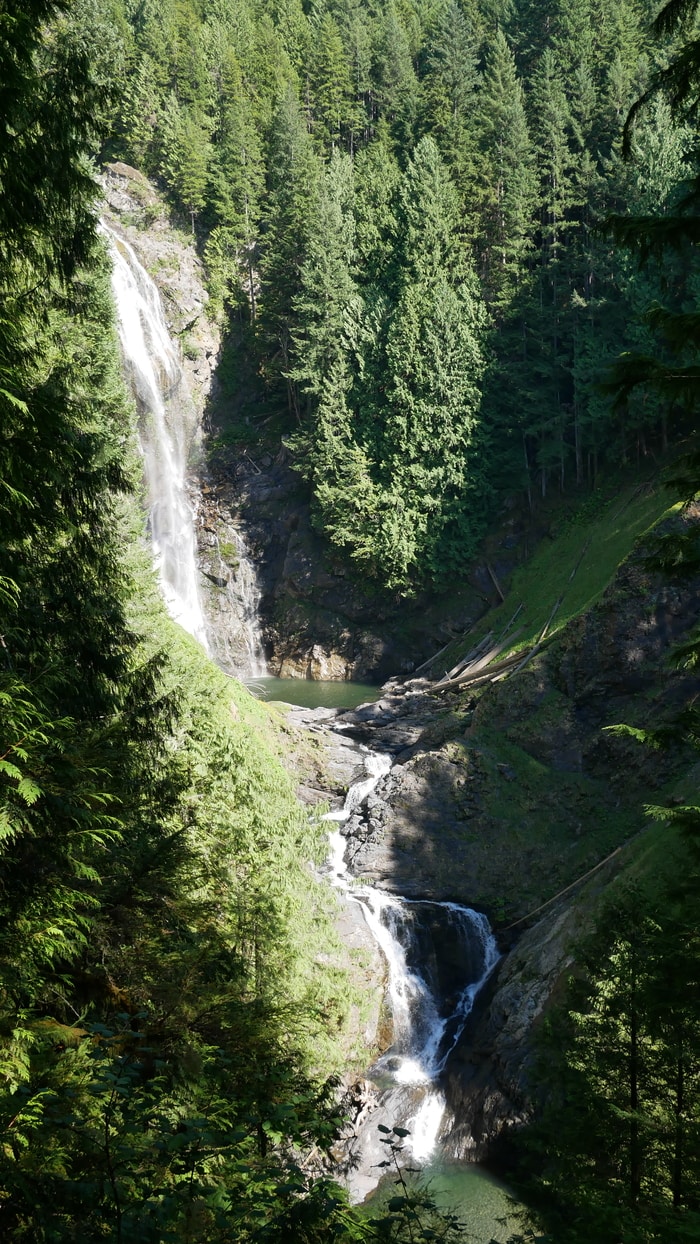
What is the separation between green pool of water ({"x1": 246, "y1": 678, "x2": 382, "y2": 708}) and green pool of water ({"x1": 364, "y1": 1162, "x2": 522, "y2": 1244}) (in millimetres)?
20087

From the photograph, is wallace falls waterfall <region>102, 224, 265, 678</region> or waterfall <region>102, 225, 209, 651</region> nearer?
A: waterfall <region>102, 225, 209, 651</region>

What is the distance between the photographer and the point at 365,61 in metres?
55.7

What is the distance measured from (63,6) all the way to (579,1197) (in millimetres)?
10596

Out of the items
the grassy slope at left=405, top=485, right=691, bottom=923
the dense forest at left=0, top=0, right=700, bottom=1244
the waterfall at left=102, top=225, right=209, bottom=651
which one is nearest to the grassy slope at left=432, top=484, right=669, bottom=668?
the grassy slope at left=405, top=485, right=691, bottom=923

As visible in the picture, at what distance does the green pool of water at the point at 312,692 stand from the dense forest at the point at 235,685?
503 cm

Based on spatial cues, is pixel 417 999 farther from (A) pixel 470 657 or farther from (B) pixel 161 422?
(B) pixel 161 422

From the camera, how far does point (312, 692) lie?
3650 cm

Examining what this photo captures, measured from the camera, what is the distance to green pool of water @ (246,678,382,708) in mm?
34594

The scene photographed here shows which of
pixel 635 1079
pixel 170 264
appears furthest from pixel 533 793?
pixel 170 264

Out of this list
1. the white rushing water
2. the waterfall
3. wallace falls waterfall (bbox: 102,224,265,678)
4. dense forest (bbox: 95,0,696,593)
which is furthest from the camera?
wallace falls waterfall (bbox: 102,224,265,678)

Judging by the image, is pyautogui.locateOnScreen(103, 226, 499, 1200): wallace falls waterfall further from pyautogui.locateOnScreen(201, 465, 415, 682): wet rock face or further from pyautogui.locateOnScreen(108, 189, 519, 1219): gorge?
pyautogui.locateOnScreen(201, 465, 415, 682): wet rock face

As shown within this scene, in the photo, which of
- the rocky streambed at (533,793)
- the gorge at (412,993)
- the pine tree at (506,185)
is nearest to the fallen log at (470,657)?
the rocky streambed at (533,793)

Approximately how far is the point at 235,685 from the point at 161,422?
20219 mm

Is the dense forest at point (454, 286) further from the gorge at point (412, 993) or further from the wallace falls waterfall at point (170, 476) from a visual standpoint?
the gorge at point (412, 993)
